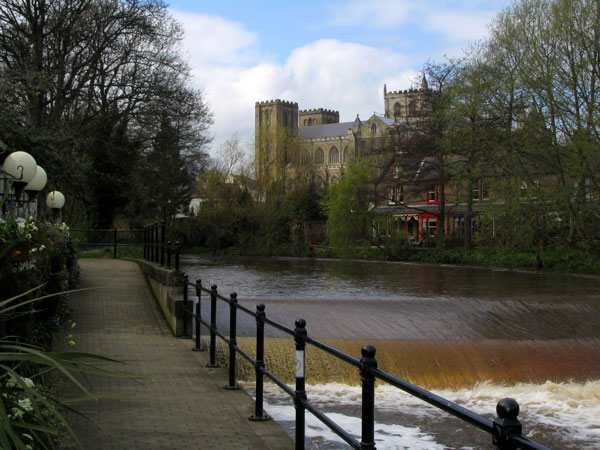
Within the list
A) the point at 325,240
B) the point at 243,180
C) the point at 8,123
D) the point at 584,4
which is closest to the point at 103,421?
the point at 8,123

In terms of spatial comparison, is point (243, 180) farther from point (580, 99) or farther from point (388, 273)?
point (580, 99)

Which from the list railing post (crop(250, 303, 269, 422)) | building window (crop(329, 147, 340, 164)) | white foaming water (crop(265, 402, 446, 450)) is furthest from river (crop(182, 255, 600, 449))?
building window (crop(329, 147, 340, 164))

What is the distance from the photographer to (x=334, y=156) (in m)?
129

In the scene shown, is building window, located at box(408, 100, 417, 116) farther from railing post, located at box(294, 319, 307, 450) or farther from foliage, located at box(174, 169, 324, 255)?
railing post, located at box(294, 319, 307, 450)

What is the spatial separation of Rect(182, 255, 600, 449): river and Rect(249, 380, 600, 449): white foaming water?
0.6 inches

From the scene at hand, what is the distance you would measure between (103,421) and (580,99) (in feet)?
92.8

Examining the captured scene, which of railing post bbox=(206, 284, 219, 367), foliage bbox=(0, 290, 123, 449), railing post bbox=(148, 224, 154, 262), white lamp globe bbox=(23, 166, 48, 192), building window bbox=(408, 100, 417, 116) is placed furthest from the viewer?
building window bbox=(408, 100, 417, 116)

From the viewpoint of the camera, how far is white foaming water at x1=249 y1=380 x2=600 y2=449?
28.1ft

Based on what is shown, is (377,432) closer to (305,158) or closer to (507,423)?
(507,423)

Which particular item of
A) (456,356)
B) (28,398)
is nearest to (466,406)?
(456,356)

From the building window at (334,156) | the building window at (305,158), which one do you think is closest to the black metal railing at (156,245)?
the building window at (305,158)

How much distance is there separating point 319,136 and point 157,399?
12776cm

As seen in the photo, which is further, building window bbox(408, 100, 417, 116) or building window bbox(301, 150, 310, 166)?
building window bbox(301, 150, 310, 166)

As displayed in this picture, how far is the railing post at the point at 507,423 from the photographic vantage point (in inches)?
78.4
